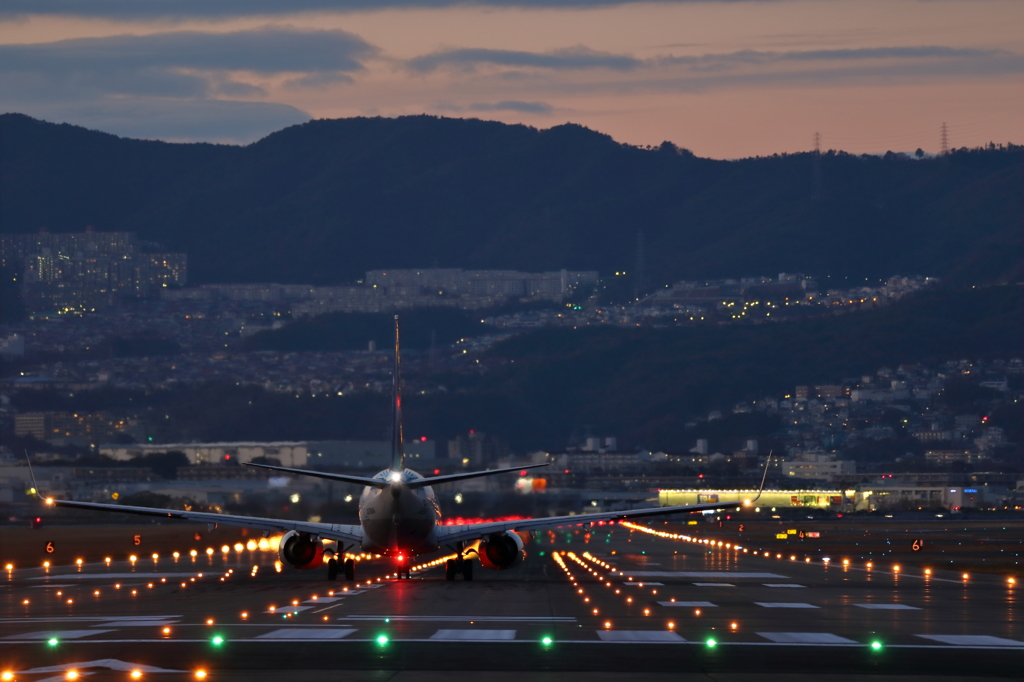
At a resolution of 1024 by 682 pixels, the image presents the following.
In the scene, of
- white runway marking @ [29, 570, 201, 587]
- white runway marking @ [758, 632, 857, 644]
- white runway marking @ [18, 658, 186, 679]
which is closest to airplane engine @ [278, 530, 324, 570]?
white runway marking @ [29, 570, 201, 587]

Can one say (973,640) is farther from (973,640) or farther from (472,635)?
(472,635)

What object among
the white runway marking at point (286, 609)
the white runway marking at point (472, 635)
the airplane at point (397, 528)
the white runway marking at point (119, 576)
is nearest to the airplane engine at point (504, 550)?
the airplane at point (397, 528)

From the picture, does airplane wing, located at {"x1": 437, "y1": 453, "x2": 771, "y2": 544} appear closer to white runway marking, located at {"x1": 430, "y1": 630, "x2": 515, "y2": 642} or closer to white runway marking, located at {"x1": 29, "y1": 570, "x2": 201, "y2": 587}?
white runway marking, located at {"x1": 29, "y1": 570, "x2": 201, "y2": 587}

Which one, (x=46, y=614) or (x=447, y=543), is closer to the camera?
(x=46, y=614)

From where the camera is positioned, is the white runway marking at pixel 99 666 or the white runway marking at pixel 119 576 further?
the white runway marking at pixel 119 576

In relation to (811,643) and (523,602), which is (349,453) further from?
(811,643)

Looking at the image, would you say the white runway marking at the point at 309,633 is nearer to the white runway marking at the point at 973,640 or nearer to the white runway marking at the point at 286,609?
the white runway marking at the point at 286,609

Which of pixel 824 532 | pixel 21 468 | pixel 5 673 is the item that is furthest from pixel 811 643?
pixel 21 468
